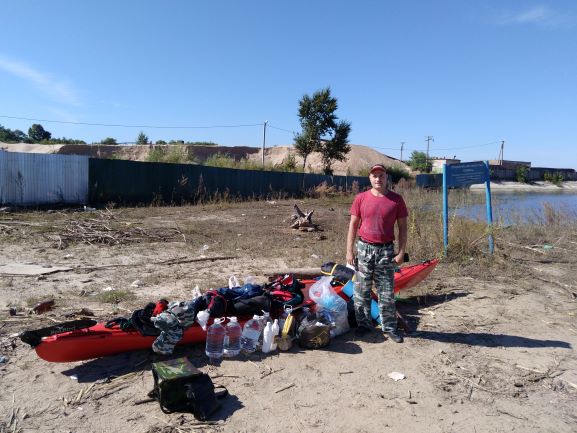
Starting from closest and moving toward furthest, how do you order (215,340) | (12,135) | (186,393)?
(186,393) → (215,340) → (12,135)

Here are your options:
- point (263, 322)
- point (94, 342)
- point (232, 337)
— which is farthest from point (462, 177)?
point (94, 342)

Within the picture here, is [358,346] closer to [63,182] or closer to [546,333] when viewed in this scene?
[546,333]

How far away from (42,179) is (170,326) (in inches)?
497

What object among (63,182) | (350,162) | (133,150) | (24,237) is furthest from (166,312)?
(350,162)

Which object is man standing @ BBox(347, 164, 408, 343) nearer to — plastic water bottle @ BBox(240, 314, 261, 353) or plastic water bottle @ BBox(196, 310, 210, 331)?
plastic water bottle @ BBox(240, 314, 261, 353)

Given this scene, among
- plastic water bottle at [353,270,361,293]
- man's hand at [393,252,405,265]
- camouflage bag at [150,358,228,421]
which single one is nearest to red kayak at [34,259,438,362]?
camouflage bag at [150,358,228,421]

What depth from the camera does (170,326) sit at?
377cm

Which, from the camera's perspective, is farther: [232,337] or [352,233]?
[352,233]

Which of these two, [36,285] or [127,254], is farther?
[127,254]

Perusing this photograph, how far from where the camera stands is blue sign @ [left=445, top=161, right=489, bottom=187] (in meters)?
7.48

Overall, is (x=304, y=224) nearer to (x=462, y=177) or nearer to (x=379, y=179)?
(x=462, y=177)

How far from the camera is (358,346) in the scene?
13.8 ft

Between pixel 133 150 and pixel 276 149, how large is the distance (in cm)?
2130

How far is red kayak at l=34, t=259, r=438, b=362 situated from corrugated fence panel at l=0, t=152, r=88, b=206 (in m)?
11.7
